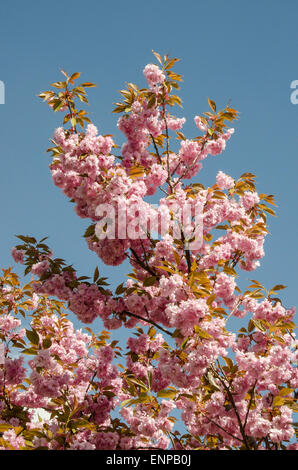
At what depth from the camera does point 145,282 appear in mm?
5016

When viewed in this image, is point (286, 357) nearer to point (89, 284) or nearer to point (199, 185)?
point (89, 284)

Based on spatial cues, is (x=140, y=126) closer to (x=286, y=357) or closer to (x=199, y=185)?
(x=199, y=185)

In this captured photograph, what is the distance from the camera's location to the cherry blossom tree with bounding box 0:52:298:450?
4539 millimetres

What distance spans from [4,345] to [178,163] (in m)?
3.58

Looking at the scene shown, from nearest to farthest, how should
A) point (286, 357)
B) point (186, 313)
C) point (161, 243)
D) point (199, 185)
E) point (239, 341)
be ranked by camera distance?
point (186, 313)
point (286, 357)
point (161, 243)
point (239, 341)
point (199, 185)

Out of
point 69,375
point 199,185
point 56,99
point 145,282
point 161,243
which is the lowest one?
point 69,375

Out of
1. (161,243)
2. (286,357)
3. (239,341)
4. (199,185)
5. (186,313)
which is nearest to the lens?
(186,313)

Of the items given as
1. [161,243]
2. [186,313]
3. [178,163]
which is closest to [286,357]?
[186,313]

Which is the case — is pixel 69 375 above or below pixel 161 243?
below

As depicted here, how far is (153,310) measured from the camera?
5367 millimetres

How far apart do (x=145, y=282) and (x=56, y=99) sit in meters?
2.79

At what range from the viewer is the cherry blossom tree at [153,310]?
4.54 metres

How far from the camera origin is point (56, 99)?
236 inches

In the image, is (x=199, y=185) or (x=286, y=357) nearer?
(x=286, y=357)
